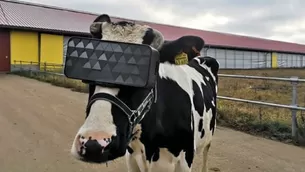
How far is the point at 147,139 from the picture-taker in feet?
7.48

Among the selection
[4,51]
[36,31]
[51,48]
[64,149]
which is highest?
[36,31]

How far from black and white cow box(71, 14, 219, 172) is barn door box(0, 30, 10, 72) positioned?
22.0 meters

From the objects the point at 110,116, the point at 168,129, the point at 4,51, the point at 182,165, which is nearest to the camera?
the point at 110,116

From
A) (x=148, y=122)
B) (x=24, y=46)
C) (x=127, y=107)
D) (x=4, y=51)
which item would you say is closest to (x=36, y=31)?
(x=24, y=46)

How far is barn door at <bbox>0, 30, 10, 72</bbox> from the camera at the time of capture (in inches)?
901

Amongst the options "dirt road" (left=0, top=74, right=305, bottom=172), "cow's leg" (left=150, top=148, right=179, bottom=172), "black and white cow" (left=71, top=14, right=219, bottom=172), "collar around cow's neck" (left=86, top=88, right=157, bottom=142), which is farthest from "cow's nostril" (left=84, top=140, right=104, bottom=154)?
"dirt road" (left=0, top=74, right=305, bottom=172)

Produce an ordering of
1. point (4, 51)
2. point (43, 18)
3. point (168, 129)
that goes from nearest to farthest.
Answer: point (168, 129) → point (4, 51) → point (43, 18)

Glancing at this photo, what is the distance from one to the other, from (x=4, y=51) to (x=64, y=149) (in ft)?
66.4

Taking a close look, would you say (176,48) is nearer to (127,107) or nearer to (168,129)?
(168,129)

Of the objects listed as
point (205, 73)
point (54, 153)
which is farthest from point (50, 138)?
point (205, 73)

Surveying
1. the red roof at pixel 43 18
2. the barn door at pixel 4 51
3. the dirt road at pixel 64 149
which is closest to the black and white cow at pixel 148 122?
the dirt road at pixel 64 149

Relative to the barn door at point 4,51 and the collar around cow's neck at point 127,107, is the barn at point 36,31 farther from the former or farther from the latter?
the collar around cow's neck at point 127,107

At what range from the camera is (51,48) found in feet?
81.8

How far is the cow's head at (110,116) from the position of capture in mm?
1622
